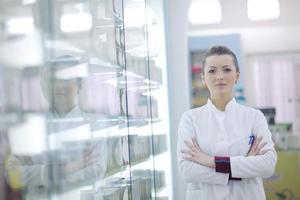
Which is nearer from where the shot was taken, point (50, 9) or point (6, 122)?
point (6, 122)

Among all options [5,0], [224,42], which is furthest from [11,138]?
[224,42]

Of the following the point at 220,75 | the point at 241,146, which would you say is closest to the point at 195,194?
the point at 241,146

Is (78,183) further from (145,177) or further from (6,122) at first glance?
(145,177)

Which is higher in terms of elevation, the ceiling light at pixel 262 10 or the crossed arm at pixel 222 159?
the ceiling light at pixel 262 10

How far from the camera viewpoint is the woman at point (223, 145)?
6.11ft

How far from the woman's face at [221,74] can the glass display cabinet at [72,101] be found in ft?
1.35

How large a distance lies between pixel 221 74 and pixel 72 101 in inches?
33.8

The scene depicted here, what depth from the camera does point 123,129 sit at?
1.99m

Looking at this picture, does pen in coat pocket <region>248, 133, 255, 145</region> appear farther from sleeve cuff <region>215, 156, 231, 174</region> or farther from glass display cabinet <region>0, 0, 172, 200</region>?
glass display cabinet <region>0, 0, 172, 200</region>

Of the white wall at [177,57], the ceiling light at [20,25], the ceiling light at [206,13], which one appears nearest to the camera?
the ceiling light at [20,25]

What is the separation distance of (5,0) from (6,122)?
0.27 meters

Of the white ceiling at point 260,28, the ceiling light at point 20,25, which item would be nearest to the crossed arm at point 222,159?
the ceiling light at point 20,25

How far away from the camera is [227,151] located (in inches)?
75.3

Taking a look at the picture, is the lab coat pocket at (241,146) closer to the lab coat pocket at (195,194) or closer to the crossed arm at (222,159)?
the crossed arm at (222,159)
